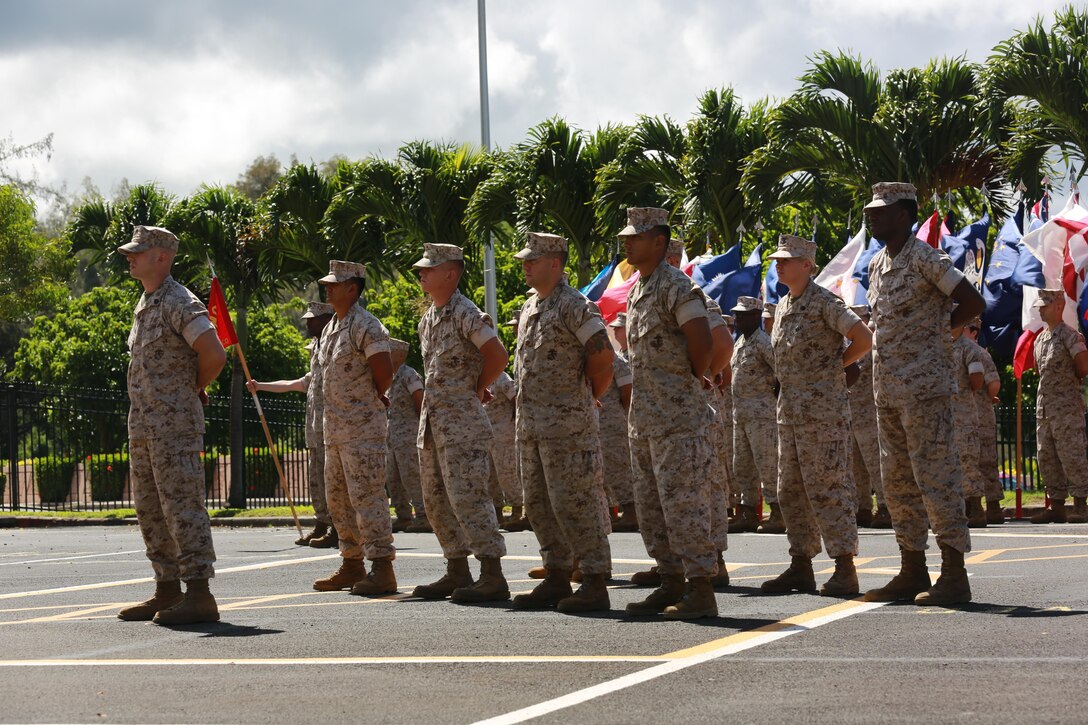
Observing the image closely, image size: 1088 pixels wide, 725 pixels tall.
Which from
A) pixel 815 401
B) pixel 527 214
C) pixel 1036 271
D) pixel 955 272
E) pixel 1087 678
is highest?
pixel 527 214

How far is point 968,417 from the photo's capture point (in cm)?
1492

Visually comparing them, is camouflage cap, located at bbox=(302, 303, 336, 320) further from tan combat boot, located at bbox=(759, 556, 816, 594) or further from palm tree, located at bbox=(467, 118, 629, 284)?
palm tree, located at bbox=(467, 118, 629, 284)

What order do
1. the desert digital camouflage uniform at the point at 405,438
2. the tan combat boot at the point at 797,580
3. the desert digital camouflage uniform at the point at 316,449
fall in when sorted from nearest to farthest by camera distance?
1. the tan combat boot at the point at 797,580
2. the desert digital camouflage uniform at the point at 316,449
3. the desert digital camouflage uniform at the point at 405,438

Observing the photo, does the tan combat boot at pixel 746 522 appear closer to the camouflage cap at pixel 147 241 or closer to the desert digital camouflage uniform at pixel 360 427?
the desert digital camouflage uniform at pixel 360 427

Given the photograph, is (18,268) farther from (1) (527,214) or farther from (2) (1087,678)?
(2) (1087,678)

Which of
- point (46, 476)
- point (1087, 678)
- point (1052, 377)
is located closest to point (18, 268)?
point (46, 476)

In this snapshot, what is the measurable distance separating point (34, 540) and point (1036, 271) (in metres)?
12.5

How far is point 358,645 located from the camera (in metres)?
7.12

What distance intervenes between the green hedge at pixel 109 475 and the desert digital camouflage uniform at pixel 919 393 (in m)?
19.8

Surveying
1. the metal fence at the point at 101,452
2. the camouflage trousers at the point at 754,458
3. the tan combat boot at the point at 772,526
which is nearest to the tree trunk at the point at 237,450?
the metal fence at the point at 101,452

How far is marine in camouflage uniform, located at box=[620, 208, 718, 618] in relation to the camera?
25.7 ft

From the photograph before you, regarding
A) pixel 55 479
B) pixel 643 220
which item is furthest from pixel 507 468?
pixel 55 479

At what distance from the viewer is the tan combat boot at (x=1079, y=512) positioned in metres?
15.2

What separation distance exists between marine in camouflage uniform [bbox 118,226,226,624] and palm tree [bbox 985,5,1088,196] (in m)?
14.6
